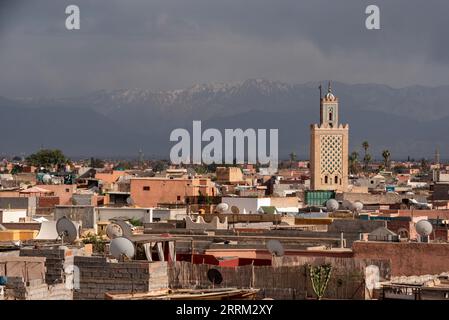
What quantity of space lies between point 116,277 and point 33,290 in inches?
60.4

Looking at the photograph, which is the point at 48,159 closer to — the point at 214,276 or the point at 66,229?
the point at 66,229

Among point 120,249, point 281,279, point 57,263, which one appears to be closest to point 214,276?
point 281,279

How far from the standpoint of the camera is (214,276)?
1623 cm

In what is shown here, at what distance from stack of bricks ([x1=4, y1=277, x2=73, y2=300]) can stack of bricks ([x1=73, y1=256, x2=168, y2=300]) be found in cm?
28

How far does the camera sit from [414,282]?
16.5m

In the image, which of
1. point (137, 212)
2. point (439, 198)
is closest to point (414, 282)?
point (137, 212)

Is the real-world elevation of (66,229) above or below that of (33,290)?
above

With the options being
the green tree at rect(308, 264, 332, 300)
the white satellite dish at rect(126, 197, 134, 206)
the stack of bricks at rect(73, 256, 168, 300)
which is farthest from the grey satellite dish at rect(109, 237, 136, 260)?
the white satellite dish at rect(126, 197, 134, 206)

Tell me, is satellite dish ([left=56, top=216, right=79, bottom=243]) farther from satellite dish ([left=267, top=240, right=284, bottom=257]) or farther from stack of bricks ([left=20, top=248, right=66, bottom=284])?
satellite dish ([left=267, top=240, right=284, bottom=257])

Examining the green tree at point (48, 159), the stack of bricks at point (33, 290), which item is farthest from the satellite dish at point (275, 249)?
the green tree at point (48, 159)

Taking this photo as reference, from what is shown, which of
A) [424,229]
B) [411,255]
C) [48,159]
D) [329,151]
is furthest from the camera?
[48,159]

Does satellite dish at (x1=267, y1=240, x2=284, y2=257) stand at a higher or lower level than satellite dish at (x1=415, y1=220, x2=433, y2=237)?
lower

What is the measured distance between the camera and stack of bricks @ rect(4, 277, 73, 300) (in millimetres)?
14266
